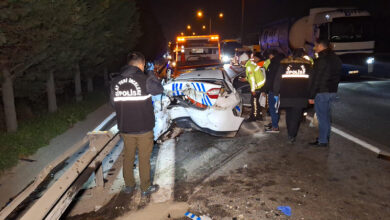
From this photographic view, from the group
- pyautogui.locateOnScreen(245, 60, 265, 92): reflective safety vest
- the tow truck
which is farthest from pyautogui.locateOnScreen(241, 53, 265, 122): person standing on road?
the tow truck

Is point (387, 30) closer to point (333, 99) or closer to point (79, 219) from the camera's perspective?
point (333, 99)

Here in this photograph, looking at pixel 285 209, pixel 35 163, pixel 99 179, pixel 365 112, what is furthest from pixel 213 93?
pixel 365 112

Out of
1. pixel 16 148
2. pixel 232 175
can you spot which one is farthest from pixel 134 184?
pixel 16 148

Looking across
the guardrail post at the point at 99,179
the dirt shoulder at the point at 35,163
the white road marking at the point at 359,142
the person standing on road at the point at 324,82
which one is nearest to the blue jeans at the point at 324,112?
the person standing on road at the point at 324,82

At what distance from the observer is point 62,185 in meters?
2.93

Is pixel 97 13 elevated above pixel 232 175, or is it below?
above

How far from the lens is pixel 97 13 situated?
9.54 meters

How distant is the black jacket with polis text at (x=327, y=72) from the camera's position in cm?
572

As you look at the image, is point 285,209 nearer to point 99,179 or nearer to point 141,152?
point 141,152

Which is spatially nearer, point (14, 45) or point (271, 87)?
point (14, 45)

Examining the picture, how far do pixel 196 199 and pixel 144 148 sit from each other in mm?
945

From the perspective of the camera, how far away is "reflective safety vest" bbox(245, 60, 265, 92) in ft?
24.8

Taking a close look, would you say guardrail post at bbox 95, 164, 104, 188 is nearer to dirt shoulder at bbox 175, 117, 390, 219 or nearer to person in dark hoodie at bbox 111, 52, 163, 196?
person in dark hoodie at bbox 111, 52, 163, 196

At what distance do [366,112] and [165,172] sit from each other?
21.9 ft
